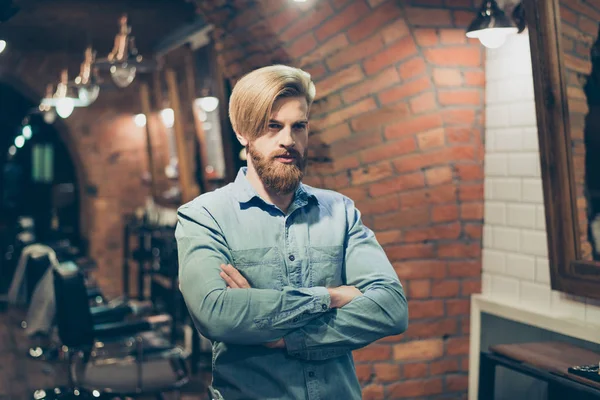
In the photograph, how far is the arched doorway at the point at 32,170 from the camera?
1309cm

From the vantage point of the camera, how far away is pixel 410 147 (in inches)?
129

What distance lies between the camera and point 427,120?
10.7ft

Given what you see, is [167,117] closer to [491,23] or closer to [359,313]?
[491,23]

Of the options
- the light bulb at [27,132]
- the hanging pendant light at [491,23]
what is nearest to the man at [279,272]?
the hanging pendant light at [491,23]

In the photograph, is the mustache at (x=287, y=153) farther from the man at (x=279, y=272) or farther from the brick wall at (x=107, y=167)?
the brick wall at (x=107, y=167)

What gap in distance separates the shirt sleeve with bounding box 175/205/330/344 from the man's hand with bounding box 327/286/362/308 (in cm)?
4

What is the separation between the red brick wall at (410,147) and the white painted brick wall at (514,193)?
7cm

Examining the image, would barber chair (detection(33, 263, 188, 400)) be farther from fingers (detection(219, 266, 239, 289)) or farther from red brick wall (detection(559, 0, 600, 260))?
red brick wall (detection(559, 0, 600, 260))

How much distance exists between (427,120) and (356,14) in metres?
0.56

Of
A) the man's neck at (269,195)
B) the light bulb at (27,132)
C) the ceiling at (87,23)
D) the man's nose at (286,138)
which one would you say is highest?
the ceiling at (87,23)

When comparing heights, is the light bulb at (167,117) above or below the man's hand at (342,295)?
above

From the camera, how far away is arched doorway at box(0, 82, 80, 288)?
13094 mm

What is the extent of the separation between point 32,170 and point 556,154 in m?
13.5

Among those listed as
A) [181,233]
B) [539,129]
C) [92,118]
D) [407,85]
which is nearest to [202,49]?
[92,118]
